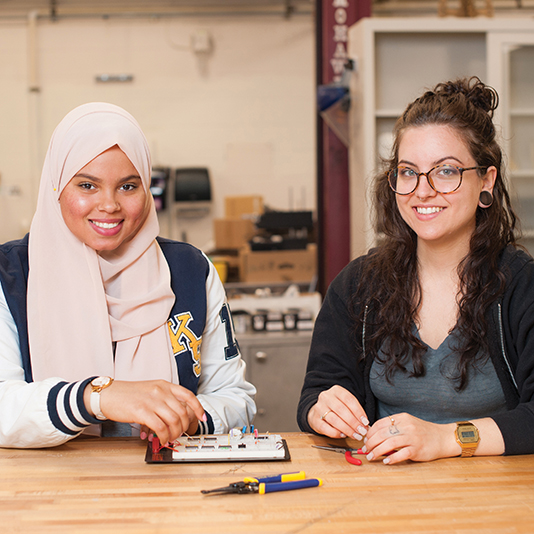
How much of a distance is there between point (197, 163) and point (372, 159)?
353 cm

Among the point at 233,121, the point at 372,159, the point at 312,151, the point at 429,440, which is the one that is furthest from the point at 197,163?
the point at 429,440

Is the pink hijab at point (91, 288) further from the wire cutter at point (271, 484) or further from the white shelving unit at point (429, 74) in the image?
the white shelving unit at point (429, 74)

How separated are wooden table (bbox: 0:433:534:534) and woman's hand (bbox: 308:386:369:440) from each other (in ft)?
0.24

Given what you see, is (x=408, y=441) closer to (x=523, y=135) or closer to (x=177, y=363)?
(x=177, y=363)

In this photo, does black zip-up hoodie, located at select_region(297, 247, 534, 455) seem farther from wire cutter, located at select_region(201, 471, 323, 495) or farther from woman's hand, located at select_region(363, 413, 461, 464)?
wire cutter, located at select_region(201, 471, 323, 495)

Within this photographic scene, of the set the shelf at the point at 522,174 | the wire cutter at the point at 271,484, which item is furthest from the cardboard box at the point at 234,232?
the wire cutter at the point at 271,484

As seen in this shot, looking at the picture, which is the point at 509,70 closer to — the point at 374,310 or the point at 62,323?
the point at 374,310

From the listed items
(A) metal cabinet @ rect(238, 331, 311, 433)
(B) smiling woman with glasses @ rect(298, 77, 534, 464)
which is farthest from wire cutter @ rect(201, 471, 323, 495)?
(A) metal cabinet @ rect(238, 331, 311, 433)

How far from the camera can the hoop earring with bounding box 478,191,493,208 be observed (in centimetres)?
143

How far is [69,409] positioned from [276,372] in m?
2.20

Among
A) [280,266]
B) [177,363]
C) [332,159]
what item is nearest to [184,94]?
[332,159]

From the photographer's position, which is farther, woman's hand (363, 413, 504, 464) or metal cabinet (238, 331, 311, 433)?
metal cabinet (238, 331, 311, 433)

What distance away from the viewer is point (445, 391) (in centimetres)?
137

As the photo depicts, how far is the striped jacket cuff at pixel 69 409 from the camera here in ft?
3.52
